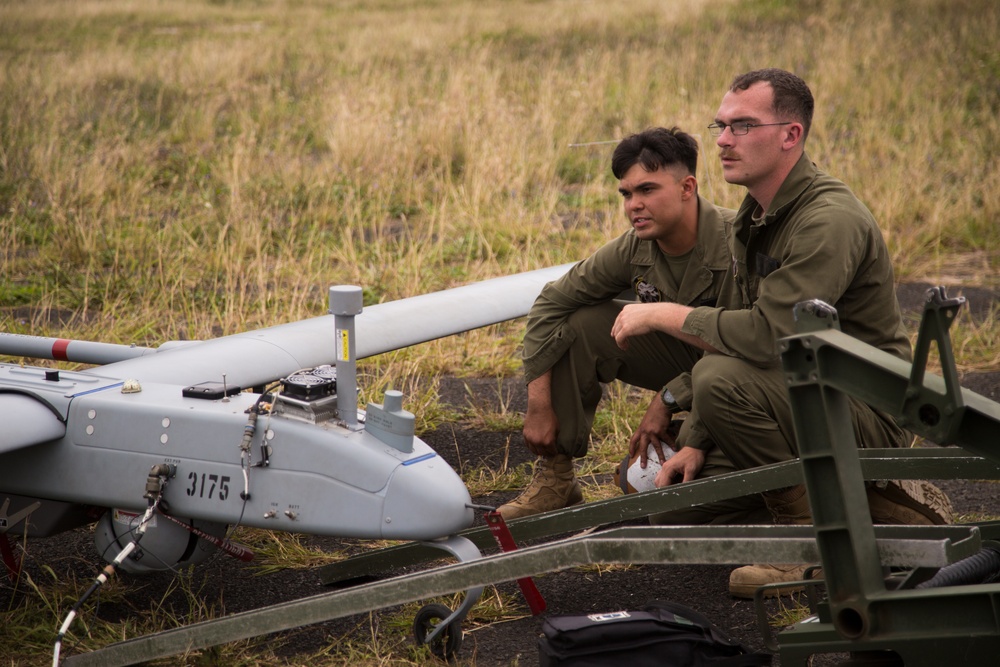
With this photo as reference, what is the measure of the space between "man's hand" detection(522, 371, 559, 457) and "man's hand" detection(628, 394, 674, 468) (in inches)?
14.9

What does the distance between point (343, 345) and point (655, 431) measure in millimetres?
1595

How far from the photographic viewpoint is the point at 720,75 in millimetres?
13625

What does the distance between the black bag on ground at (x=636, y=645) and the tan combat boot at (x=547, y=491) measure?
1.48 m

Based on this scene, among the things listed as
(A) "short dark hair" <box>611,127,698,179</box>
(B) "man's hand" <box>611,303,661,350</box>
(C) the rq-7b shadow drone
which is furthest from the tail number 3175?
(A) "short dark hair" <box>611,127,698,179</box>

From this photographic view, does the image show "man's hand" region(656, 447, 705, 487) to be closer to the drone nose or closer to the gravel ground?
the gravel ground

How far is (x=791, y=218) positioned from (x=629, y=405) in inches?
83.6

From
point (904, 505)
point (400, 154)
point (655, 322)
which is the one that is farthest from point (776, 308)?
point (400, 154)

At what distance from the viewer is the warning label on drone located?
3186 millimetres

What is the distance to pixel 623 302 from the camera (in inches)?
181

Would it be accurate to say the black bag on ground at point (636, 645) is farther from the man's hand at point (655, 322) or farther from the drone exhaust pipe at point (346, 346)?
the man's hand at point (655, 322)

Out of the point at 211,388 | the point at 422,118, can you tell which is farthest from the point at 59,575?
the point at 422,118

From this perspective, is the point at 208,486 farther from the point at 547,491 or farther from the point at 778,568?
the point at 778,568

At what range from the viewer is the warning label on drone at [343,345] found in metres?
3.19

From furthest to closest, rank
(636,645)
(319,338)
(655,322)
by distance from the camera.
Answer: (319,338) → (655,322) → (636,645)
